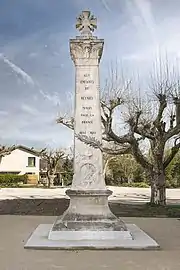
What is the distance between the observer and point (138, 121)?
615 inches

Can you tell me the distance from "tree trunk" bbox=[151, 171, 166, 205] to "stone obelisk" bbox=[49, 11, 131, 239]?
25.2 ft

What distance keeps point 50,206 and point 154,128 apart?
17.6 feet

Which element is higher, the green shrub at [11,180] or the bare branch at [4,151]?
the bare branch at [4,151]

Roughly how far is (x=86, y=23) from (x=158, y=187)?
8.73m

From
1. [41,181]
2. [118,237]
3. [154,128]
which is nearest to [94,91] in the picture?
[118,237]

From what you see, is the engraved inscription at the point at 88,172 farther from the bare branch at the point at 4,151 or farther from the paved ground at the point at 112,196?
the bare branch at the point at 4,151

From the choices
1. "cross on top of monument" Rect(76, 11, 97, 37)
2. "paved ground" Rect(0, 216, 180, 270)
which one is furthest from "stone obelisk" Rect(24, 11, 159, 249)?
"paved ground" Rect(0, 216, 180, 270)

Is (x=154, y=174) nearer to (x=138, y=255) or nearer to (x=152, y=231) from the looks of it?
(x=152, y=231)

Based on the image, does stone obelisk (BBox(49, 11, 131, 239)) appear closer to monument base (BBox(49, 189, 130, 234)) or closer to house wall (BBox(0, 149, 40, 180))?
monument base (BBox(49, 189, 130, 234))

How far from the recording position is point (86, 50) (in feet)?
28.6

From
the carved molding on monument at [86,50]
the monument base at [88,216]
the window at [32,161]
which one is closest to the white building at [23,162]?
the window at [32,161]

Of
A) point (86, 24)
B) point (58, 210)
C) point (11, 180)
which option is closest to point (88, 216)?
point (86, 24)

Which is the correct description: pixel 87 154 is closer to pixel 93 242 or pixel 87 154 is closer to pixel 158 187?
pixel 93 242

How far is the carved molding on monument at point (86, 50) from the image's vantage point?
8688 mm
